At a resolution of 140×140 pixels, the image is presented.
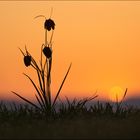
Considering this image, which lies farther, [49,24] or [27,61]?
[49,24]

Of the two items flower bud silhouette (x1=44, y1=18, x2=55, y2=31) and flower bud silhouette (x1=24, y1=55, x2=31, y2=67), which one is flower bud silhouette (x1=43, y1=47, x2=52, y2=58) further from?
flower bud silhouette (x1=44, y1=18, x2=55, y2=31)

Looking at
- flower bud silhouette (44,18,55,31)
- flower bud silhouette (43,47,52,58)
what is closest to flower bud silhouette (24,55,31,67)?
flower bud silhouette (43,47,52,58)

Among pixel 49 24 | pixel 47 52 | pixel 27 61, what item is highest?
pixel 49 24

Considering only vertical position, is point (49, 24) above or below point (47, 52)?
above

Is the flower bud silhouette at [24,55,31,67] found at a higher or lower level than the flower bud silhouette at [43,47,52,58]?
lower

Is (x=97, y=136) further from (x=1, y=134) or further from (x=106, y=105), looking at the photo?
(x=106, y=105)

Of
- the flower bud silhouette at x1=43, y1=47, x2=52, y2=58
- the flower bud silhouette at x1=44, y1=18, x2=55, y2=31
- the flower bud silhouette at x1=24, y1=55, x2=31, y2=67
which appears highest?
the flower bud silhouette at x1=44, y1=18, x2=55, y2=31

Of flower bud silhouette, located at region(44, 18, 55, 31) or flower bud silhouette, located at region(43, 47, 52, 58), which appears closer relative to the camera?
flower bud silhouette, located at region(43, 47, 52, 58)

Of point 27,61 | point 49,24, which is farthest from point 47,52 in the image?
point 49,24

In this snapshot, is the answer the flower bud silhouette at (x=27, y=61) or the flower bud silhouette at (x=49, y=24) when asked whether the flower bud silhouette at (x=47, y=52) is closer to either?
the flower bud silhouette at (x=27, y=61)

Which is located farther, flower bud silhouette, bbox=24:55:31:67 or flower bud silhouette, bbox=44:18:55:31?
flower bud silhouette, bbox=44:18:55:31

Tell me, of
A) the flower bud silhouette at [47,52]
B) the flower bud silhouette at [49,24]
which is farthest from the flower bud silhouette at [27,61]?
the flower bud silhouette at [49,24]

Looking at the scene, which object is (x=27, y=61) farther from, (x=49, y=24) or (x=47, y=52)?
(x=49, y=24)

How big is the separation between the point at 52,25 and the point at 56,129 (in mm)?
4462
